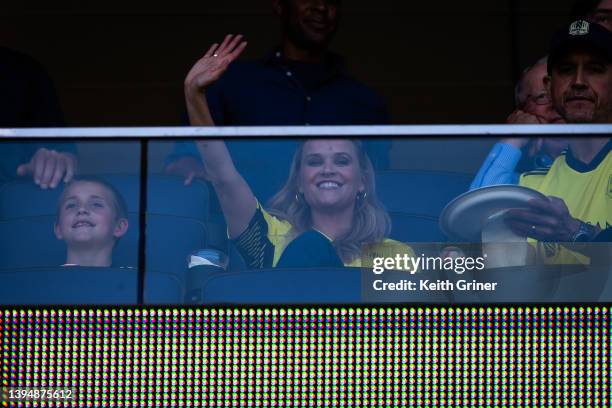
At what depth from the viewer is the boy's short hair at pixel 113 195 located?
138 inches

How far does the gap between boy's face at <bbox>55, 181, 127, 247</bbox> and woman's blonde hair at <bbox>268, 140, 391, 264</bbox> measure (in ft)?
1.52

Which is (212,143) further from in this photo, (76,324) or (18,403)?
(18,403)

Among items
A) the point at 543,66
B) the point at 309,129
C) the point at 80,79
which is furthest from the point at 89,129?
the point at 80,79

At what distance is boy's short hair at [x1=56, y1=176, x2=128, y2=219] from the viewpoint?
3.50 m

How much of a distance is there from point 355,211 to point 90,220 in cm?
77

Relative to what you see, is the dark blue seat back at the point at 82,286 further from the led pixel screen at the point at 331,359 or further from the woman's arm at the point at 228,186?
the woman's arm at the point at 228,186

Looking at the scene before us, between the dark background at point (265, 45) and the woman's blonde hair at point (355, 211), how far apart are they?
4.20 metres

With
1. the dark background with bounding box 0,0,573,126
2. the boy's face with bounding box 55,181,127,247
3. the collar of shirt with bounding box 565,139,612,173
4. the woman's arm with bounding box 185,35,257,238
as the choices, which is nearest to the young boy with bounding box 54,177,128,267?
the boy's face with bounding box 55,181,127,247

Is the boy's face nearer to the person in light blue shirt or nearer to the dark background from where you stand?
the person in light blue shirt

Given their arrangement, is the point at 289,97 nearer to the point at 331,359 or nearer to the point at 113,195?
the point at 113,195

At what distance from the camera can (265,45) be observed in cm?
771

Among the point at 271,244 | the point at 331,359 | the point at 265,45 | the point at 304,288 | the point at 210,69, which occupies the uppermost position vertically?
the point at 265,45

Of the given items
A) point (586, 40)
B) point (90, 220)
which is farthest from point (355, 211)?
point (586, 40)

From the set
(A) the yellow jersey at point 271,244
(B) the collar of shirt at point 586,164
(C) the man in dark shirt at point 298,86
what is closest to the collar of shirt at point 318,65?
(C) the man in dark shirt at point 298,86
